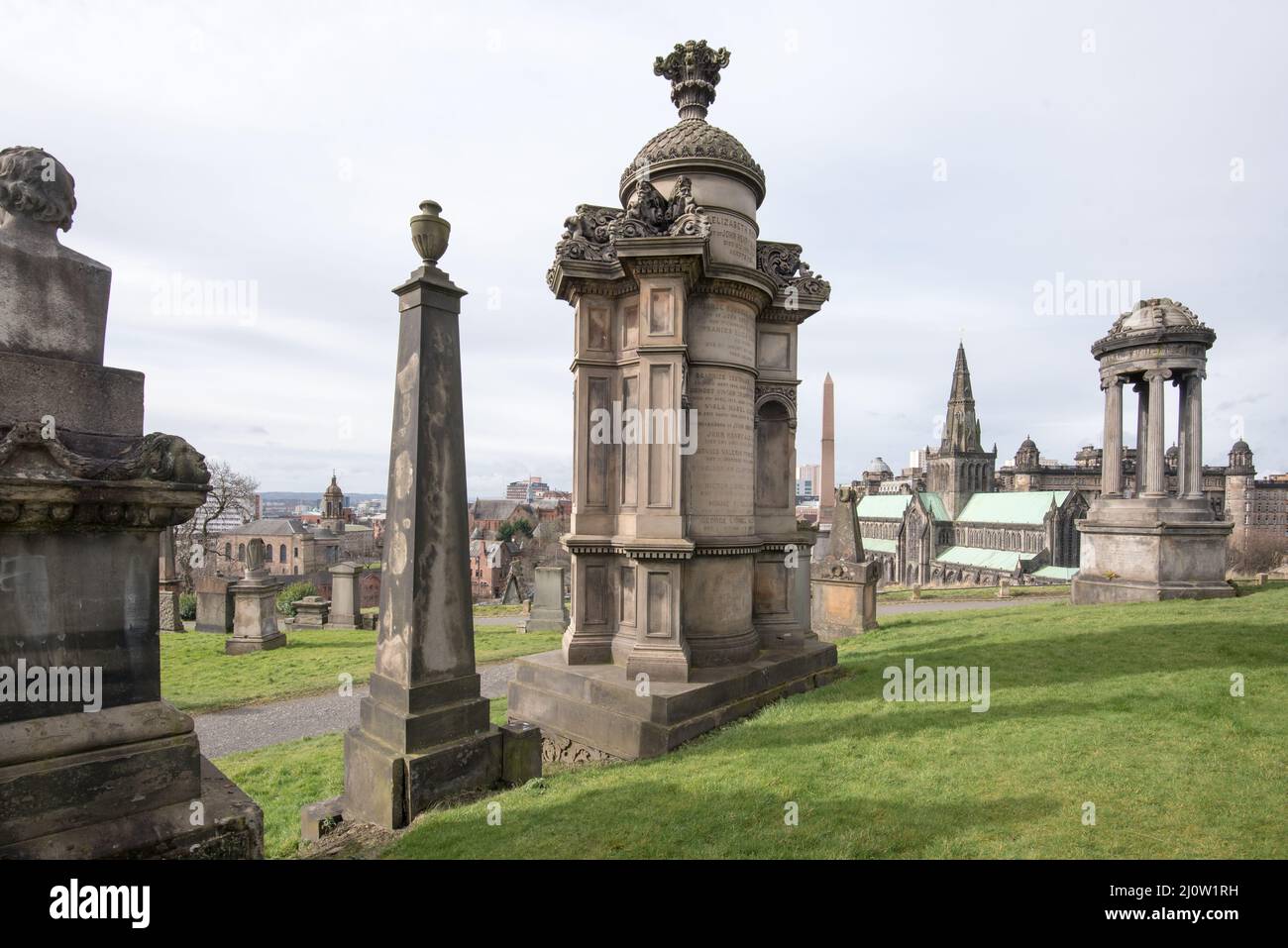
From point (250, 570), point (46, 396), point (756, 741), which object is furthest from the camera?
point (250, 570)

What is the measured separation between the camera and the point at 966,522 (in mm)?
78938

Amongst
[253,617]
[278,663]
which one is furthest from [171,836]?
[253,617]

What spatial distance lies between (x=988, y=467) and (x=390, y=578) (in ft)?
314

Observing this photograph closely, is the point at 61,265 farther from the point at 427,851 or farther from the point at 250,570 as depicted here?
the point at 250,570

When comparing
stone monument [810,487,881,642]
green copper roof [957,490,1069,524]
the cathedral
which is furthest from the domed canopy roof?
green copper roof [957,490,1069,524]

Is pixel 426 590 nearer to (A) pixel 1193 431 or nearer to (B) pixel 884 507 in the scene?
(A) pixel 1193 431

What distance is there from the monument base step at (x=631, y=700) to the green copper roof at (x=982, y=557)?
229 feet

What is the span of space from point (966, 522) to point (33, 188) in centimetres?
8857

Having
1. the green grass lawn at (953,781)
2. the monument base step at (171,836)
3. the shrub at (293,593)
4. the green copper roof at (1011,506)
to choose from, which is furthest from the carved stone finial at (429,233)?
the green copper roof at (1011,506)

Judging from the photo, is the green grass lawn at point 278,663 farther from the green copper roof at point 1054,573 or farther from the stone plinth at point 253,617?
the green copper roof at point 1054,573

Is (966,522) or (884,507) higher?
(884,507)

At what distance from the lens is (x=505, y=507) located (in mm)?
97250

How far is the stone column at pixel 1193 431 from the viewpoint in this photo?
15.3 m
